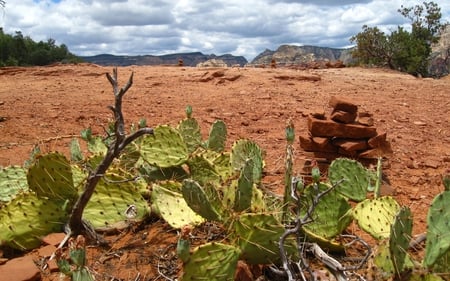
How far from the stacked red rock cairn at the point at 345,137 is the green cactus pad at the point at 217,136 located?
0.91m

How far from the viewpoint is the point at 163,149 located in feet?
11.9

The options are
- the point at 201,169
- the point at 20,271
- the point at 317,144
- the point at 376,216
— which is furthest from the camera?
the point at 317,144

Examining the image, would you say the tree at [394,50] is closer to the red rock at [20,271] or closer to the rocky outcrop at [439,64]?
the rocky outcrop at [439,64]

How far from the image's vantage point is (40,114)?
7.16 metres

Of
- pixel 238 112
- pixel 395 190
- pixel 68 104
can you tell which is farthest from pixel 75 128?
pixel 395 190

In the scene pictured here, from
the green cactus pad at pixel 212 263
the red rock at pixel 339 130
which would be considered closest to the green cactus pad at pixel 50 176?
the green cactus pad at pixel 212 263

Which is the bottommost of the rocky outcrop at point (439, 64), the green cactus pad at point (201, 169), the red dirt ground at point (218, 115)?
the rocky outcrop at point (439, 64)

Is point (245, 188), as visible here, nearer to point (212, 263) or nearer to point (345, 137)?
point (212, 263)

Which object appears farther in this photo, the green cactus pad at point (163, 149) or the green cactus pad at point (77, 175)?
the green cactus pad at point (163, 149)

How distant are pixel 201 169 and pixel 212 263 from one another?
1.44m

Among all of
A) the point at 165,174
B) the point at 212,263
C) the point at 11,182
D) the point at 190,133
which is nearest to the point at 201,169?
the point at 165,174

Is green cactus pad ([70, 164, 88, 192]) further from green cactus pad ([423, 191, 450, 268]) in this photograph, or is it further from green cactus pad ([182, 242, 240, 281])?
green cactus pad ([423, 191, 450, 268])

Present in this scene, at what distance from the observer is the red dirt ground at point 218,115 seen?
9.66 feet

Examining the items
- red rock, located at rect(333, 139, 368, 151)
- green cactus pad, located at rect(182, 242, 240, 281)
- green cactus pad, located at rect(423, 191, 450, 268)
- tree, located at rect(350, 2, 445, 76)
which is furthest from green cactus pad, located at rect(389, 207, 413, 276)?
tree, located at rect(350, 2, 445, 76)
